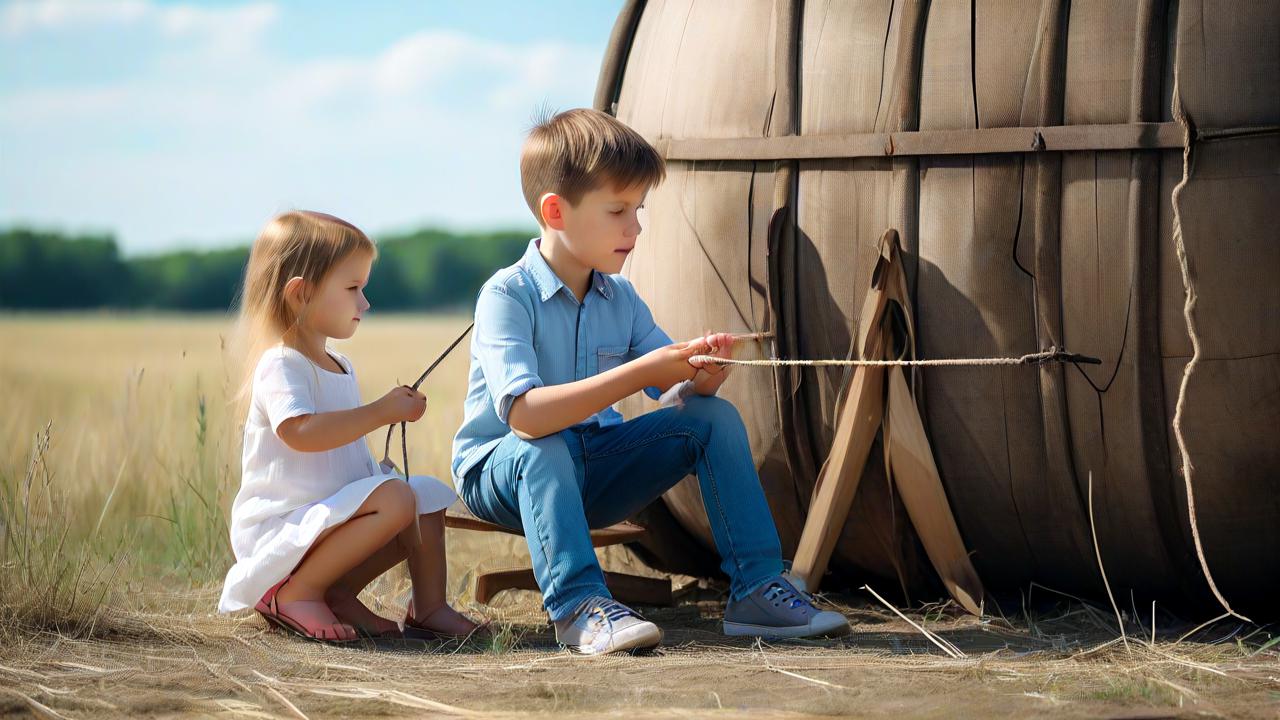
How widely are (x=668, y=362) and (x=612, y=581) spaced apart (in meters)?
0.82

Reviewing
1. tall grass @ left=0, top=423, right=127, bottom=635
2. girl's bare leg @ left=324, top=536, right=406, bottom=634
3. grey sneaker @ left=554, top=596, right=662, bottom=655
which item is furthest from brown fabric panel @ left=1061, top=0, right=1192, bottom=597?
tall grass @ left=0, top=423, right=127, bottom=635

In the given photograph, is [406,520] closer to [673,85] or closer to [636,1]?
[673,85]

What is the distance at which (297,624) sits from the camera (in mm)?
2857

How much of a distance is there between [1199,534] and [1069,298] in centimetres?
62

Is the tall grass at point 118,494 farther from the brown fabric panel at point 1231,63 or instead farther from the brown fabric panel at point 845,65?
the brown fabric panel at point 1231,63

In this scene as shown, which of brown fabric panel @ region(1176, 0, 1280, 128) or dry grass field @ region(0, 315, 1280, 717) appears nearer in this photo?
dry grass field @ region(0, 315, 1280, 717)

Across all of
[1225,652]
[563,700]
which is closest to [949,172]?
[1225,652]

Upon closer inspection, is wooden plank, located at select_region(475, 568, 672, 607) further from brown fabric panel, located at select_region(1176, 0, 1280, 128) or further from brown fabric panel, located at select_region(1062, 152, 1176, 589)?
brown fabric panel, located at select_region(1176, 0, 1280, 128)

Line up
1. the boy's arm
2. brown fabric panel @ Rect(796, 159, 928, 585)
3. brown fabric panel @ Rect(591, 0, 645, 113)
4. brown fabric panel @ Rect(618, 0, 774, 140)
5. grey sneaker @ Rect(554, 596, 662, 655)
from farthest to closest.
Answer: brown fabric panel @ Rect(591, 0, 645, 113) < brown fabric panel @ Rect(618, 0, 774, 140) < brown fabric panel @ Rect(796, 159, 928, 585) < the boy's arm < grey sneaker @ Rect(554, 596, 662, 655)

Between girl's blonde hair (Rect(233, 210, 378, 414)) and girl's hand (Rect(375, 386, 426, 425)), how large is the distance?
12.7 inches

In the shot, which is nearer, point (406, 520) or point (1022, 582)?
point (406, 520)

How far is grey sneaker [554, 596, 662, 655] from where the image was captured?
8.56ft

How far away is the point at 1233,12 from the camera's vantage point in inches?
107

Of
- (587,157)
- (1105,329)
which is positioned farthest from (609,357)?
(1105,329)
